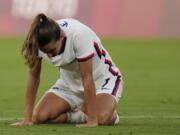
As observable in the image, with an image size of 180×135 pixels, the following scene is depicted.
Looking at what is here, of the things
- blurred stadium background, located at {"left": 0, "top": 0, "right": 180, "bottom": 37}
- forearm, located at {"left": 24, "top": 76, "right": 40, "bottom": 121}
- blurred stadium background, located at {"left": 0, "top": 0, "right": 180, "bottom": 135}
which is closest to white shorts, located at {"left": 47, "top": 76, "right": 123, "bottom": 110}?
forearm, located at {"left": 24, "top": 76, "right": 40, "bottom": 121}

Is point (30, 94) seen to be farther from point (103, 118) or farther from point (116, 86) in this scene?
point (116, 86)

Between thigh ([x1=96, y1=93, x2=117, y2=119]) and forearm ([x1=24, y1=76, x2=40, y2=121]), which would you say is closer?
forearm ([x1=24, y1=76, x2=40, y2=121])

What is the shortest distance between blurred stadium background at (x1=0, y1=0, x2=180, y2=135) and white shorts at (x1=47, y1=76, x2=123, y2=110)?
0.70 meters

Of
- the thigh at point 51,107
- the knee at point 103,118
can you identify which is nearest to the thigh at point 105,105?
the knee at point 103,118

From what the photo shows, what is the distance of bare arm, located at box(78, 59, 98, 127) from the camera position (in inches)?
374

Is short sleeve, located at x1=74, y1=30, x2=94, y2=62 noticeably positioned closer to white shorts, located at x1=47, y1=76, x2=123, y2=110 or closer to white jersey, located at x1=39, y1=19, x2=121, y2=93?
white jersey, located at x1=39, y1=19, x2=121, y2=93

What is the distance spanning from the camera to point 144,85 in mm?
15609

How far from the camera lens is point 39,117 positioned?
10.1m

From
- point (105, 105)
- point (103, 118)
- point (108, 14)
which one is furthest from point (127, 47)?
point (103, 118)

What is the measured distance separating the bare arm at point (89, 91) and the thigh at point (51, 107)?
592 millimetres

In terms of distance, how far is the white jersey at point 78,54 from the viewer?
9.52 meters

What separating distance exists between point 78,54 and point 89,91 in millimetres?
397

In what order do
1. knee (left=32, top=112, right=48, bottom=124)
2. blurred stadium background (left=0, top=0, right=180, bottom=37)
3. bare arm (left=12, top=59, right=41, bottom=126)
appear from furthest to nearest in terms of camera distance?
blurred stadium background (left=0, top=0, right=180, bottom=37), knee (left=32, top=112, right=48, bottom=124), bare arm (left=12, top=59, right=41, bottom=126)

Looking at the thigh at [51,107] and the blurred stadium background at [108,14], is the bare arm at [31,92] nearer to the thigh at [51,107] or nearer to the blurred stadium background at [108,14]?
the thigh at [51,107]
